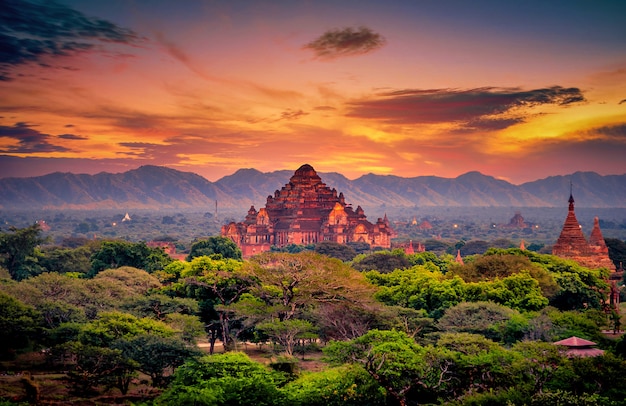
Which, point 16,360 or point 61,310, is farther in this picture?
point 61,310

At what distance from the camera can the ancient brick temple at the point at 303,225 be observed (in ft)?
442

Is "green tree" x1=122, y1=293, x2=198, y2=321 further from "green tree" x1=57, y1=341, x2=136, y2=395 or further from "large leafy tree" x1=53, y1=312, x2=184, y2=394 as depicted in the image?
"green tree" x1=57, y1=341, x2=136, y2=395

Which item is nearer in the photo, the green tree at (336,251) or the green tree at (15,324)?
the green tree at (15,324)

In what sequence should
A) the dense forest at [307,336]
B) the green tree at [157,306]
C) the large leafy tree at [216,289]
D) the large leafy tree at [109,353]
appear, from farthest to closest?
1. the large leafy tree at [216,289]
2. the green tree at [157,306]
3. the large leafy tree at [109,353]
4. the dense forest at [307,336]

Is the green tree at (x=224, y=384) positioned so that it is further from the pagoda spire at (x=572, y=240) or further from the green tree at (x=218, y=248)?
the green tree at (x=218, y=248)

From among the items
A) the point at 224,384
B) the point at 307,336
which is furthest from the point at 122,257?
the point at 224,384

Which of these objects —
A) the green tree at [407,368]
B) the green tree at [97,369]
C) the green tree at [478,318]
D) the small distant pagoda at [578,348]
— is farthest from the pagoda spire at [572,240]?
the green tree at [97,369]

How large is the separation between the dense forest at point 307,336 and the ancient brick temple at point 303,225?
74.2 meters

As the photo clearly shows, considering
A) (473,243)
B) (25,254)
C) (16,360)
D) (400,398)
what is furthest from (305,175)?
(400,398)

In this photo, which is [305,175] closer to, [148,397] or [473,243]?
[473,243]

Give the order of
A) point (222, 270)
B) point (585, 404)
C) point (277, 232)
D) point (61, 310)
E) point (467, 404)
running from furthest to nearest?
point (277, 232) < point (222, 270) < point (61, 310) < point (467, 404) < point (585, 404)

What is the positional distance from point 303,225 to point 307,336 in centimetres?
9517

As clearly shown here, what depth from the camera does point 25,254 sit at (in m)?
81.3

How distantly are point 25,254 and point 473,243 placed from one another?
104m
